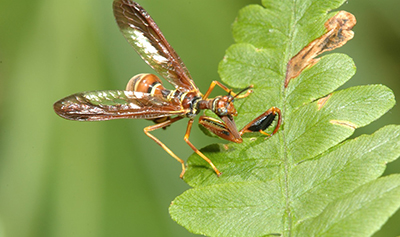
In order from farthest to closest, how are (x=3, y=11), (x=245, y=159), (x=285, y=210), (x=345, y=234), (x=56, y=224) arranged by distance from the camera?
(x=3, y=11)
(x=56, y=224)
(x=245, y=159)
(x=285, y=210)
(x=345, y=234)

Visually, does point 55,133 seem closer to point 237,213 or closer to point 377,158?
point 237,213

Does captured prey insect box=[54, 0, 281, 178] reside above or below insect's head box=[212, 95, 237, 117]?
above

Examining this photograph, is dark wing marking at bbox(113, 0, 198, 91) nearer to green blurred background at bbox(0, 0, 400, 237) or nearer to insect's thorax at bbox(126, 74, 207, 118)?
insect's thorax at bbox(126, 74, 207, 118)

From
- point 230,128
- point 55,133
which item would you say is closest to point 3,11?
point 55,133

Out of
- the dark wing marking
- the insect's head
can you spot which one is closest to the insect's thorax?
the dark wing marking

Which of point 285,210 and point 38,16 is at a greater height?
point 38,16

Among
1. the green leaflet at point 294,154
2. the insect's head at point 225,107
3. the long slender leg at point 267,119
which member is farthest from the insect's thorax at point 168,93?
the long slender leg at point 267,119

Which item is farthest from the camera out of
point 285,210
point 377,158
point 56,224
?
point 56,224
